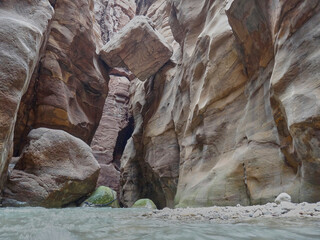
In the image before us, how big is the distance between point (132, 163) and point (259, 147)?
11.7m

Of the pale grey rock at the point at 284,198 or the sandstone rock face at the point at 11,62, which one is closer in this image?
the pale grey rock at the point at 284,198

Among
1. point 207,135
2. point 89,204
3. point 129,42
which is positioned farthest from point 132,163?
point 207,135

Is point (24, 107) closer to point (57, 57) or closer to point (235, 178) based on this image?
point (57, 57)

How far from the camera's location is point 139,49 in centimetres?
1511

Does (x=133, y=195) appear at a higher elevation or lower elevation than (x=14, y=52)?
lower

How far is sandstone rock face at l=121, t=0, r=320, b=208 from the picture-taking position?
4.78 m

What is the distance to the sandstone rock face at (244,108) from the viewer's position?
478 cm

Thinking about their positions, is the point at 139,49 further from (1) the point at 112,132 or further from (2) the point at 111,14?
(2) the point at 111,14

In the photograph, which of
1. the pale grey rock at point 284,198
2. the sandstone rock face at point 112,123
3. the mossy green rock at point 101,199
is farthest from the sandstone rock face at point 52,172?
the sandstone rock face at point 112,123

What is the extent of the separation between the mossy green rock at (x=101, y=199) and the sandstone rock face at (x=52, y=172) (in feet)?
1.11

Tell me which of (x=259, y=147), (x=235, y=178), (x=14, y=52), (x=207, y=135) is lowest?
(x=235, y=178)

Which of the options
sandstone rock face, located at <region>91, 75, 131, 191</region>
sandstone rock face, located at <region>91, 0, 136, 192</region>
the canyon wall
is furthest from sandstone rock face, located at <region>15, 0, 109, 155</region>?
sandstone rock face, located at <region>91, 75, 131, 191</region>

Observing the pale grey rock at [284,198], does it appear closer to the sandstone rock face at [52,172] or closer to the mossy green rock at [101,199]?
the sandstone rock face at [52,172]

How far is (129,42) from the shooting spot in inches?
587
